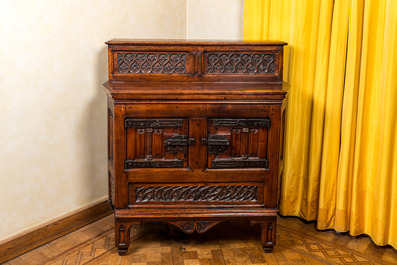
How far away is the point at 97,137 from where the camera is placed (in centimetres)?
292

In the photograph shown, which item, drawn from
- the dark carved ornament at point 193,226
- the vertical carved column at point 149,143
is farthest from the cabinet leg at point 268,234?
the vertical carved column at point 149,143

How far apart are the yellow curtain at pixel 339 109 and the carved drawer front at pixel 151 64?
789mm

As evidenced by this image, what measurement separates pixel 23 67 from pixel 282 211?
1.84 m

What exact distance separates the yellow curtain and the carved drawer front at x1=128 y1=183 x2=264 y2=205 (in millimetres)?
596

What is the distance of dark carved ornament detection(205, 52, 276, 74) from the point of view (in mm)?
2479

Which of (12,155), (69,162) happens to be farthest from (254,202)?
(12,155)

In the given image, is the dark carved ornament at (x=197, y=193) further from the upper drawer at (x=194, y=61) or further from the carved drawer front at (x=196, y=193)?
the upper drawer at (x=194, y=61)

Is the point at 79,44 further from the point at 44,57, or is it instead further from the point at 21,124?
the point at 21,124

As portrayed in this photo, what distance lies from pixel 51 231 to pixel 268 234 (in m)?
1.26

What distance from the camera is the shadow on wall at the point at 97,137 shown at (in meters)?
2.85

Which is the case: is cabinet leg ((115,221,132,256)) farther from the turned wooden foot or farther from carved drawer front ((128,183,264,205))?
carved drawer front ((128,183,264,205))

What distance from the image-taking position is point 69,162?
278cm

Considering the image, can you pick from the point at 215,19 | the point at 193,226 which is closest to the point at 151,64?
the point at 193,226

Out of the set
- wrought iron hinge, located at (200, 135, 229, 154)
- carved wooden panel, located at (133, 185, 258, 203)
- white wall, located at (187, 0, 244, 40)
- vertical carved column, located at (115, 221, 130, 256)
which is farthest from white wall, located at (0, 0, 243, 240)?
wrought iron hinge, located at (200, 135, 229, 154)
